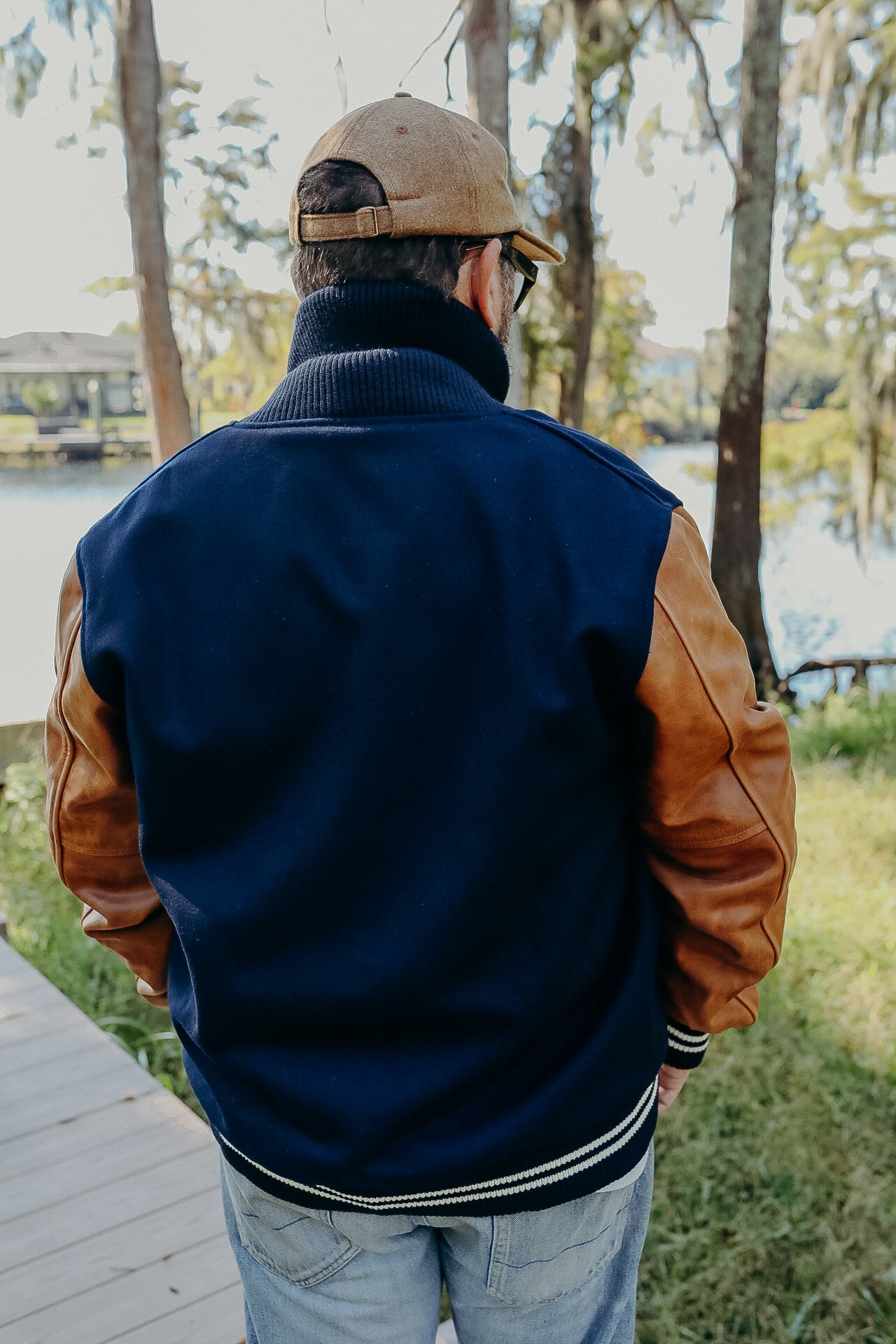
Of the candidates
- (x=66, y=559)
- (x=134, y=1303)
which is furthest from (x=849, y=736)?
(x=66, y=559)

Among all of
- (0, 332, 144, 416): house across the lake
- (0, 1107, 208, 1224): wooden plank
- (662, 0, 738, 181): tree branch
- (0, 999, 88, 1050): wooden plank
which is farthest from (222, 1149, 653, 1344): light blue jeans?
(0, 332, 144, 416): house across the lake

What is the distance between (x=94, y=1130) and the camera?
2611mm

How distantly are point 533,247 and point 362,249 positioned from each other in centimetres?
26

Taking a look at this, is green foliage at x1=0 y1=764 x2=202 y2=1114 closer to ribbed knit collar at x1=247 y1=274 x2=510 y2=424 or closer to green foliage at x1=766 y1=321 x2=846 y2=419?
ribbed knit collar at x1=247 y1=274 x2=510 y2=424

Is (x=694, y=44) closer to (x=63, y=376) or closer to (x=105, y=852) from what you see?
(x=105, y=852)

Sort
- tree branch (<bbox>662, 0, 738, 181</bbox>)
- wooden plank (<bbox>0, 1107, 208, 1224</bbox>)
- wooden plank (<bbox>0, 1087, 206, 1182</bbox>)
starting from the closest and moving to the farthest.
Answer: wooden plank (<bbox>0, 1107, 208, 1224</bbox>) → wooden plank (<bbox>0, 1087, 206, 1182</bbox>) → tree branch (<bbox>662, 0, 738, 181</bbox>)

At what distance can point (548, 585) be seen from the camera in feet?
3.03

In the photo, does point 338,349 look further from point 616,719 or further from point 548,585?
point 616,719

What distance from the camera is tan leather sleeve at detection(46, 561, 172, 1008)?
3.65 feet

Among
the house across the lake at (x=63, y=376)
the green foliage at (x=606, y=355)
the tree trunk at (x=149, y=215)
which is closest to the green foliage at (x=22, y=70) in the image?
the tree trunk at (x=149, y=215)

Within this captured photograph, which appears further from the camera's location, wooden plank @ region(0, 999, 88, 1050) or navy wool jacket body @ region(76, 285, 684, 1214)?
wooden plank @ region(0, 999, 88, 1050)

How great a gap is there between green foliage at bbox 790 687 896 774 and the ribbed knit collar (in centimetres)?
521

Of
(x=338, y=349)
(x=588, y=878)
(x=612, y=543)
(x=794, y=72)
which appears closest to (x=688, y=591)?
(x=612, y=543)

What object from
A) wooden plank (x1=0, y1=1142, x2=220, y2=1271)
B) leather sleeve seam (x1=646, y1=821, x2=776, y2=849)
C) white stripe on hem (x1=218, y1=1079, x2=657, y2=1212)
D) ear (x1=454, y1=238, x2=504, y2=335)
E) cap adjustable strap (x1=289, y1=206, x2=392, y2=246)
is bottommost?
wooden plank (x1=0, y1=1142, x2=220, y2=1271)
